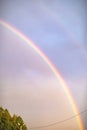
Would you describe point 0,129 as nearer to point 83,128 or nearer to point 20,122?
point 20,122

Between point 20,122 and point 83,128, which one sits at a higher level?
point 83,128

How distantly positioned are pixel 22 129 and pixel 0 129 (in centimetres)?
58

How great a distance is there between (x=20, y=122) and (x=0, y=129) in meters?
0.61

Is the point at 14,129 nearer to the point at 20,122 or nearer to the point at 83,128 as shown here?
the point at 20,122

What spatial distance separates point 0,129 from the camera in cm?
623

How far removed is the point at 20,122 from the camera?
671 centimetres

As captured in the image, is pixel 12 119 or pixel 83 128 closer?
pixel 12 119

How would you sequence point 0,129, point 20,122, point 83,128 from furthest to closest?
point 83,128 → point 20,122 → point 0,129

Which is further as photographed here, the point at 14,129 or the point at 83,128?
the point at 83,128

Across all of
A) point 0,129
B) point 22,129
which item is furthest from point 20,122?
point 0,129

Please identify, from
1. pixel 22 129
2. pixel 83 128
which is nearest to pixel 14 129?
pixel 22 129

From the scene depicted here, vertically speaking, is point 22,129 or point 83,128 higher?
point 83,128

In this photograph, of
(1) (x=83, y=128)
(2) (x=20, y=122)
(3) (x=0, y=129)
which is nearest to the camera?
(3) (x=0, y=129)

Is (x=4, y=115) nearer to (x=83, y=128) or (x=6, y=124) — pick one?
(x=6, y=124)
